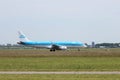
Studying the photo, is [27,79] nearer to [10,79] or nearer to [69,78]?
[10,79]

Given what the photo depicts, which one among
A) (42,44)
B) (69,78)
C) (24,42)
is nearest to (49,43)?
(42,44)

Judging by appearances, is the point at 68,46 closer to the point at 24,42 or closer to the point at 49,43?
the point at 49,43

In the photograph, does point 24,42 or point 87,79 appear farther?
point 24,42

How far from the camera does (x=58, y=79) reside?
22.0 meters

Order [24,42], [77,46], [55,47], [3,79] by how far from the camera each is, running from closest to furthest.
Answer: [3,79]
[55,47]
[77,46]
[24,42]

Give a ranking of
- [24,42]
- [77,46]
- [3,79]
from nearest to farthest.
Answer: [3,79], [77,46], [24,42]

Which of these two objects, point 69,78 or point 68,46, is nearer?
point 69,78

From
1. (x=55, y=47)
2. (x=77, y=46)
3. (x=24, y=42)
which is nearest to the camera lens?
(x=55, y=47)

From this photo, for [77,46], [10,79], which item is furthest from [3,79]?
[77,46]

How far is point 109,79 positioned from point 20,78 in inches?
197

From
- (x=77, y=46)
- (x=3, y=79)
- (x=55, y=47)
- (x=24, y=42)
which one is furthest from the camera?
(x=24, y=42)

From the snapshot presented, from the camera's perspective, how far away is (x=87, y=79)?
2216cm

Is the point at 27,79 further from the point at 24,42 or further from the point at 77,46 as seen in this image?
the point at 24,42

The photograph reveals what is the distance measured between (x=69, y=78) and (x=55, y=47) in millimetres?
94878
